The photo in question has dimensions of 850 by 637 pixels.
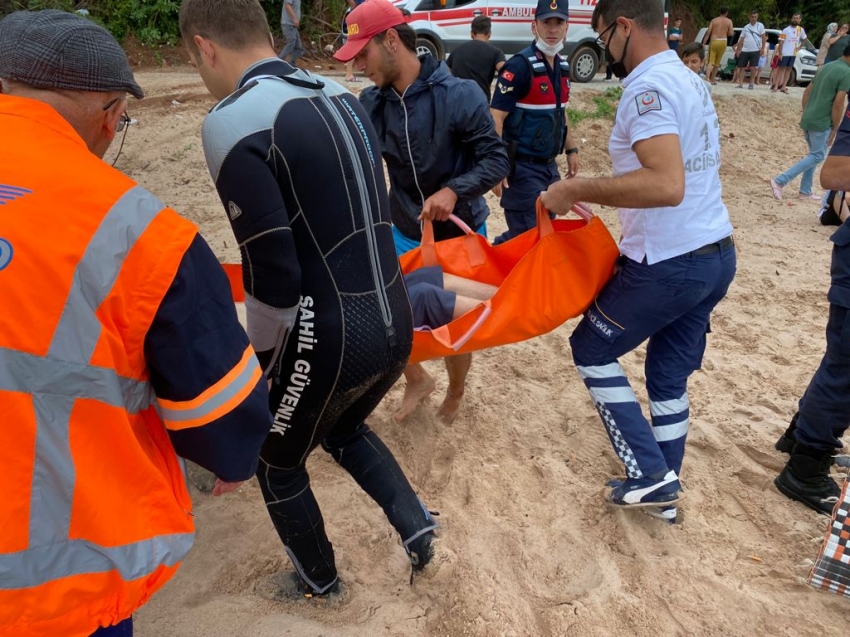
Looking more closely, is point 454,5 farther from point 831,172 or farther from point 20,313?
point 20,313

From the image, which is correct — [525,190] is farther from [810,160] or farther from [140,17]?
[140,17]

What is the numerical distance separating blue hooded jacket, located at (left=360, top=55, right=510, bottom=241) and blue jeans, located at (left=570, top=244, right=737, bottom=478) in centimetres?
89

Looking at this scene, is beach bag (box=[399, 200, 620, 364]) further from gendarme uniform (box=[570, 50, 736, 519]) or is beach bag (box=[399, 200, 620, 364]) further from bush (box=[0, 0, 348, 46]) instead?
bush (box=[0, 0, 348, 46])

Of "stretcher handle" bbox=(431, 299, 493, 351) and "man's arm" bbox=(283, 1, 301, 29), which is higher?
"man's arm" bbox=(283, 1, 301, 29)

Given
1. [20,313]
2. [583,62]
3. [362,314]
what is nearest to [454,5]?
[583,62]

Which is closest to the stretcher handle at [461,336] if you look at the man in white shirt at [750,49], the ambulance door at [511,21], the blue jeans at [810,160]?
the blue jeans at [810,160]

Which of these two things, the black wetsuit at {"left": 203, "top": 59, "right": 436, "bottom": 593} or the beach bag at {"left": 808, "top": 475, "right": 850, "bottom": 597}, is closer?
the black wetsuit at {"left": 203, "top": 59, "right": 436, "bottom": 593}

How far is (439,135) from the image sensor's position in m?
3.25

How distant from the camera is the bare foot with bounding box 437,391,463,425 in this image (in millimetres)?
3686

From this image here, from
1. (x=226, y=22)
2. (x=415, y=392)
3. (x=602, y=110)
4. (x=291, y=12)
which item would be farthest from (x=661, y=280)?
(x=291, y=12)

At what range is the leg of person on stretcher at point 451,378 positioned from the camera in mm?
3170

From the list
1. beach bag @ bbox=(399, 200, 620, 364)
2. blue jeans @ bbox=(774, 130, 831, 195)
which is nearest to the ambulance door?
blue jeans @ bbox=(774, 130, 831, 195)

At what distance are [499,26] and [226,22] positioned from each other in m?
12.2

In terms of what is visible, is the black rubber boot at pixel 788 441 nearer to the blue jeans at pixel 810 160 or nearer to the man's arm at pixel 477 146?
the man's arm at pixel 477 146
